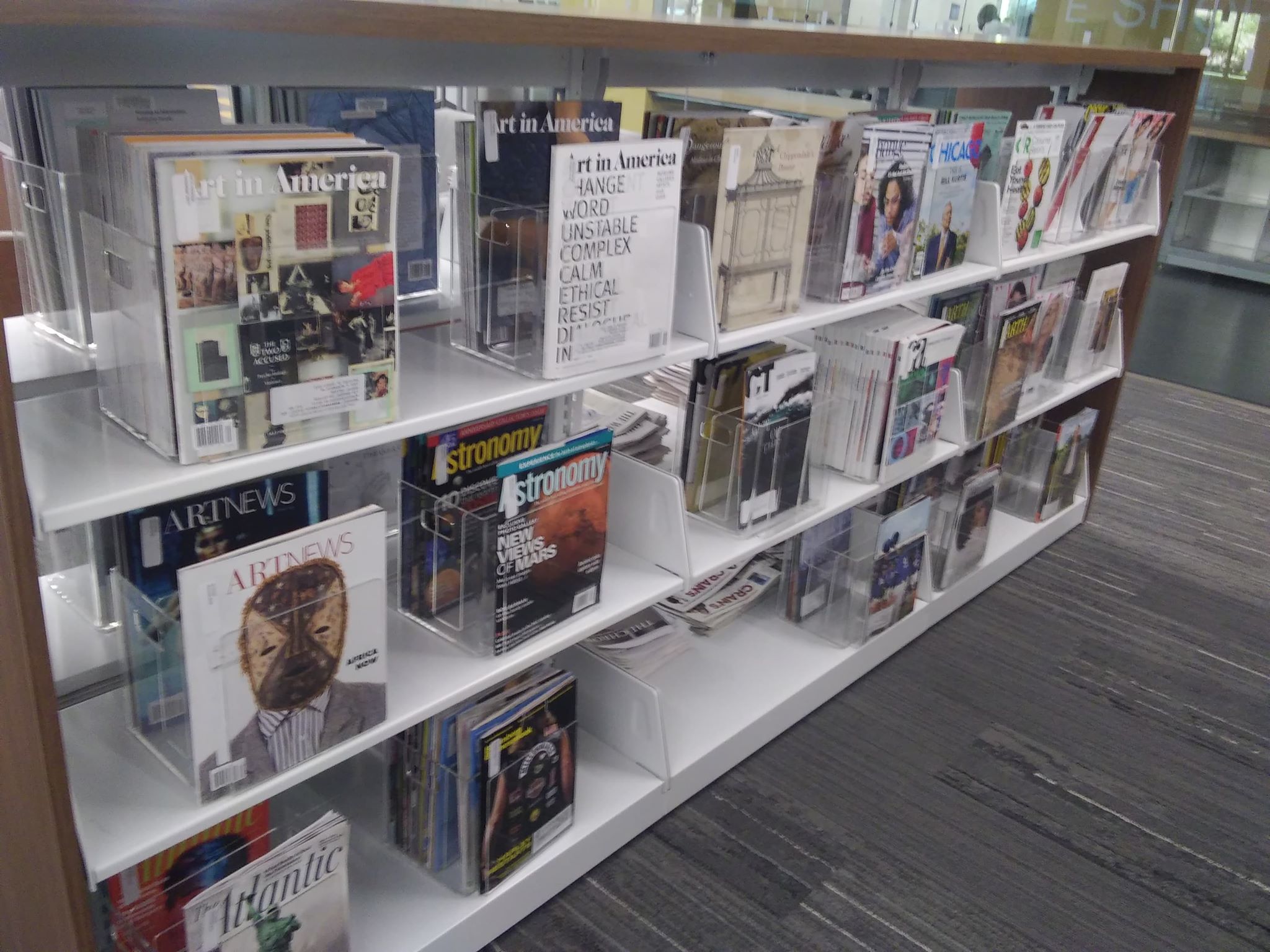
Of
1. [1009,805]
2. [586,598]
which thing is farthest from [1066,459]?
[586,598]

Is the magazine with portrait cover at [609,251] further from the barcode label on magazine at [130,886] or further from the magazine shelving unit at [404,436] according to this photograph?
the barcode label on magazine at [130,886]

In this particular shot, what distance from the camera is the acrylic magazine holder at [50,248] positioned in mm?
1169

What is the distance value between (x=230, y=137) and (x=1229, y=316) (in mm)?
Answer: 5976

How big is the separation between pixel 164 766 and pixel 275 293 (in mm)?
588

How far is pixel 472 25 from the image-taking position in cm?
117

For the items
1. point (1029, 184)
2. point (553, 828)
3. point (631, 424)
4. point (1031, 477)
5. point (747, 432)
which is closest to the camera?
point (553, 828)

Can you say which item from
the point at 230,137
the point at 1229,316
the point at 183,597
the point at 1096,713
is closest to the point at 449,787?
the point at 183,597

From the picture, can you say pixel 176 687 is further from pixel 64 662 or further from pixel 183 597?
pixel 64 662

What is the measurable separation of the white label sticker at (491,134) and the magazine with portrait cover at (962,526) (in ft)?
5.44

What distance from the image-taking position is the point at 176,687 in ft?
3.97

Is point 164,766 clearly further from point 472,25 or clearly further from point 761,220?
point 761,220

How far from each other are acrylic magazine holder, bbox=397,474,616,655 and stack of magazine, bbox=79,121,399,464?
12.5 inches

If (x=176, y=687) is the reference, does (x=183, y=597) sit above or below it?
above

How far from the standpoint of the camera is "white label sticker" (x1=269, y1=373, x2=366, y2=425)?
3.83ft
